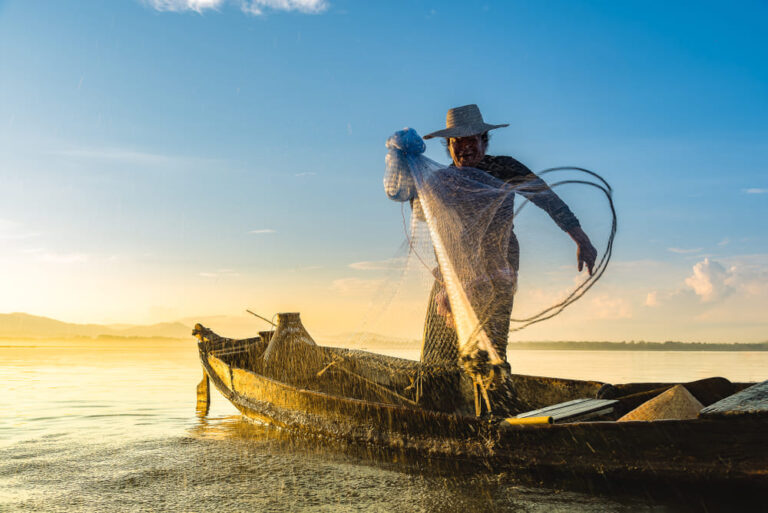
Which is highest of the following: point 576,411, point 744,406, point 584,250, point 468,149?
point 468,149

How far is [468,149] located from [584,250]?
1.48 metres

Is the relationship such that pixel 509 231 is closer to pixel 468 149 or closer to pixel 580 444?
pixel 468 149

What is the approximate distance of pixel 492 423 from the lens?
4184 mm

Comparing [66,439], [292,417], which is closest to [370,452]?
[292,417]

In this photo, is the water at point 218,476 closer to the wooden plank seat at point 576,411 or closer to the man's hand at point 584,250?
the wooden plank seat at point 576,411

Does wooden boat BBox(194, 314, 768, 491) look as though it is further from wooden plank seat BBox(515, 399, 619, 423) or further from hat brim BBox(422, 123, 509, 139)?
hat brim BBox(422, 123, 509, 139)

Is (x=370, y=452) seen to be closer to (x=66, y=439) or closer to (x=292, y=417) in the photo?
(x=292, y=417)

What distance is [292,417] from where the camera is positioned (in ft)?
19.7

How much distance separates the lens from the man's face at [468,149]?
17.4 ft

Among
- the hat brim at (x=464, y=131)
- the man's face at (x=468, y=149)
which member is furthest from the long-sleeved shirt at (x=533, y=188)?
the hat brim at (x=464, y=131)

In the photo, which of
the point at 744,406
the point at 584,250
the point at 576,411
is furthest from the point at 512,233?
the point at 744,406

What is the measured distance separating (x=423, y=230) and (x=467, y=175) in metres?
0.68

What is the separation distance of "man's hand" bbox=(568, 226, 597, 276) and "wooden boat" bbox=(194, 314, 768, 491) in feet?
4.46

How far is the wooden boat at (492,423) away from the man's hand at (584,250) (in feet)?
4.46
